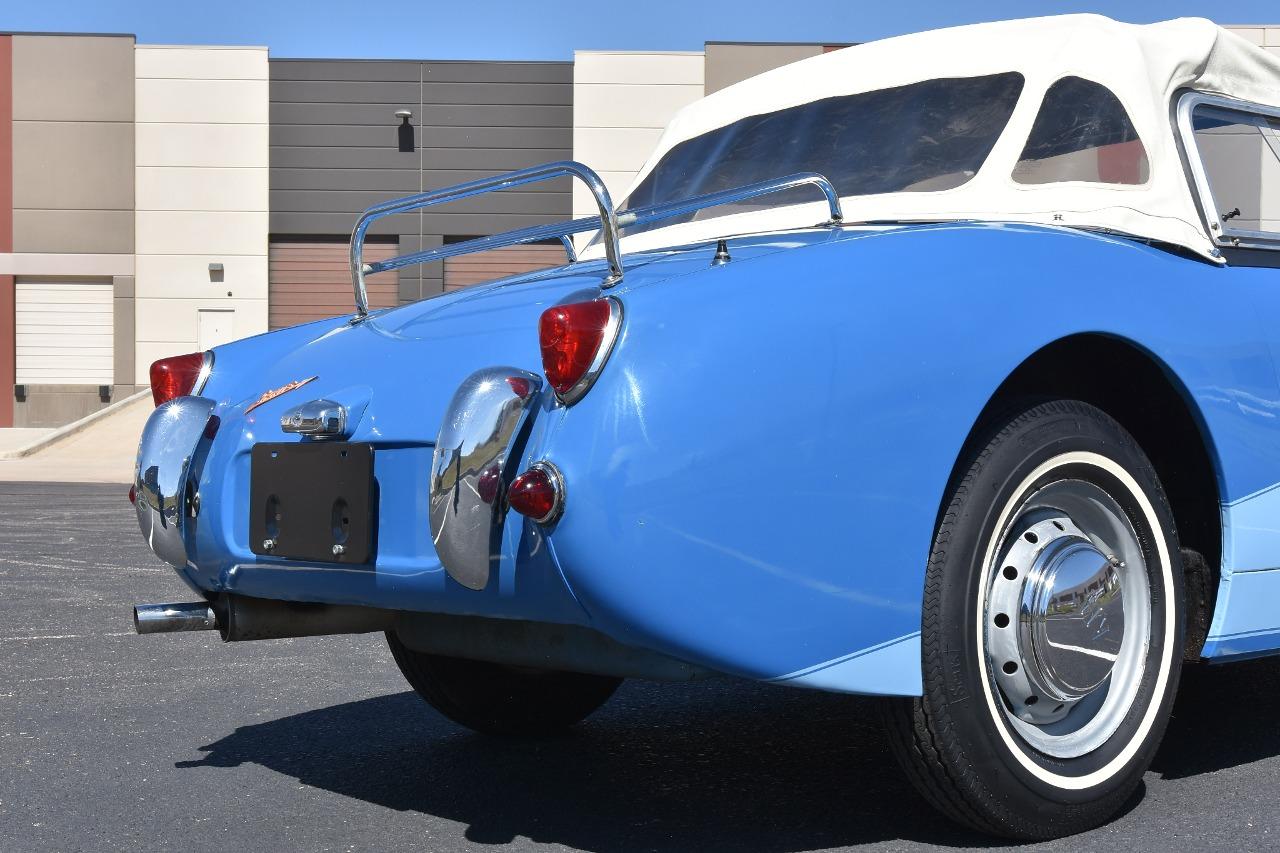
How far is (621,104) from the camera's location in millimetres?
31641

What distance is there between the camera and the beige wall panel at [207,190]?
31953mm

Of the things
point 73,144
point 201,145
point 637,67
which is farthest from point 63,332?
point 637,67

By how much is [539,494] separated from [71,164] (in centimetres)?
3238

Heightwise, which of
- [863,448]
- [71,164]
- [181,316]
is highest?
[71,164]

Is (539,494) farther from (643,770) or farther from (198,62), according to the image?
(198,62)

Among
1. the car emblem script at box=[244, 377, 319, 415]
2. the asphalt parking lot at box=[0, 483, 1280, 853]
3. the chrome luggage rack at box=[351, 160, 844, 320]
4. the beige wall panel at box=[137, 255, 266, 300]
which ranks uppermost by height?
the beige wall panel at box=[137, 255, 266, 300]

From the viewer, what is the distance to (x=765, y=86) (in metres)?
4.36

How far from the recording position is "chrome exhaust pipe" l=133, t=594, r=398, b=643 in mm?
3104

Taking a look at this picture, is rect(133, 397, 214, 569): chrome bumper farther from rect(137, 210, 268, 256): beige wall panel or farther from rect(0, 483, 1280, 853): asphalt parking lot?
rect(137, 210, 268, 256): beige wall panel

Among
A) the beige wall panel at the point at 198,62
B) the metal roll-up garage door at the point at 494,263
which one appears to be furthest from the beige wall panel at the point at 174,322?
the beige wall panel at the point at 198,62

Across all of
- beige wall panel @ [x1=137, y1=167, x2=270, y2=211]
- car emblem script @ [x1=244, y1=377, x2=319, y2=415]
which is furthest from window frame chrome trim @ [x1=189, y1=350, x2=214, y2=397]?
beige wall panel @ [x1=137, y1=167, x2=270, y2=211]

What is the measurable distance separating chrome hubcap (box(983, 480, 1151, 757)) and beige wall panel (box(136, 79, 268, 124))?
102 feet

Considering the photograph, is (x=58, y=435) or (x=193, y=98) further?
(x=193, y=98)

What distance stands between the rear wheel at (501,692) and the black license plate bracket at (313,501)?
74 cm
